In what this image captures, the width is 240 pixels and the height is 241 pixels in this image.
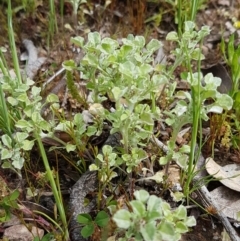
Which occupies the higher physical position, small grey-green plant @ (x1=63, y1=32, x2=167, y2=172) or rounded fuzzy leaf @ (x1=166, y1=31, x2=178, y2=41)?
rounded fuzzy leaf @ (x1=166, y1=31, x2=178, y2=41)

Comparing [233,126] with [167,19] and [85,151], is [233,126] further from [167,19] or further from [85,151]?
[167,19]

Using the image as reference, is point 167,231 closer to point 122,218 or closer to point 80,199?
point 122,218

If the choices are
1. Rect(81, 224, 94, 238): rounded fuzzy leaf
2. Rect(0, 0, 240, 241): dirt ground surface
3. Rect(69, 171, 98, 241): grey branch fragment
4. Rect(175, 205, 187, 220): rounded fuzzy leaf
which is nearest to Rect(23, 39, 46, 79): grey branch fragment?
Rect(0, 0, 240, 241): dirt ground surface

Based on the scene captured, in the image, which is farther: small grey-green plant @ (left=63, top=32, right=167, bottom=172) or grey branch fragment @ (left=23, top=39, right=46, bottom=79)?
grey branch fragment @ (left=23, top=39, right=46, bottom=79)

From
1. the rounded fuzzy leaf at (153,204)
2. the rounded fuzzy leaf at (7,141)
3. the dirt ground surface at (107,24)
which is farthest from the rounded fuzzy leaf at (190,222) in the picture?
the dirt ground surface at (107,24)

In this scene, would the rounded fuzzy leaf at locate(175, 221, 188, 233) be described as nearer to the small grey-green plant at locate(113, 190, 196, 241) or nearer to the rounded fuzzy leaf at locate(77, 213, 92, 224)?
the small grey-green plant at locate(113, 190, 196, 241)

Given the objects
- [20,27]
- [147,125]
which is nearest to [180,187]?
[147,125]

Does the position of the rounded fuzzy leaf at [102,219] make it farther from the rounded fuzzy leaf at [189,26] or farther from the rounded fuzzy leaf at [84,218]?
the rounded fuzzy leaf at [189,26]

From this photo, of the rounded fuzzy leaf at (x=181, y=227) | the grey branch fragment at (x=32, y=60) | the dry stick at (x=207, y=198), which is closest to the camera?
the rounded fuzzy leaf at (x=181, y=227)
